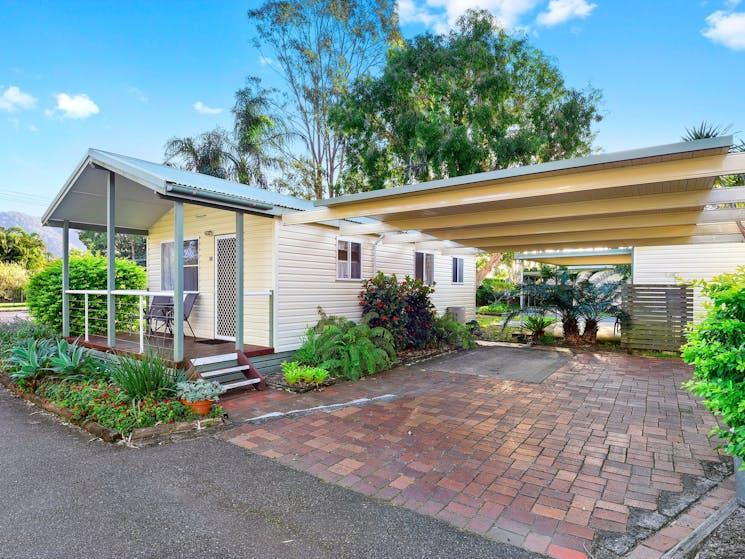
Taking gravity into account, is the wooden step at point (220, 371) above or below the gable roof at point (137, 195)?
below

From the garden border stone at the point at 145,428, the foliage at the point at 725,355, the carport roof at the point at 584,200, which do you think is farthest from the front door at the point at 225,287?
the foliage at the point at 725,355

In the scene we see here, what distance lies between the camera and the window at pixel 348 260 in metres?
8.83

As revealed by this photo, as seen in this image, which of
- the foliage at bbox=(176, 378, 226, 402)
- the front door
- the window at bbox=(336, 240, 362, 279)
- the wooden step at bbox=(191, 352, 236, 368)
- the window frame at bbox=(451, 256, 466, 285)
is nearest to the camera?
the foliage at bbox=(176, 378, 226, 402)

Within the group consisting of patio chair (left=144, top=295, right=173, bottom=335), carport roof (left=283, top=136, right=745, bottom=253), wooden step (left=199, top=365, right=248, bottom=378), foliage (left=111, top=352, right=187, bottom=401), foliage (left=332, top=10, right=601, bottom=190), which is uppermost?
foliage (left=332, top=10, right=601, bottom=190)

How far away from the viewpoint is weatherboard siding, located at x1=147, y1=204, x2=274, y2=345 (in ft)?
24.3

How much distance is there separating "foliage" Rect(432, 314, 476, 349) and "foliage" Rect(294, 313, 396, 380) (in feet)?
8.38

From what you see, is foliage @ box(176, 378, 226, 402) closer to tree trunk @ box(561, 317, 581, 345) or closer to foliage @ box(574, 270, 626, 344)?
foliage @ box(574, 270, 626, 344)

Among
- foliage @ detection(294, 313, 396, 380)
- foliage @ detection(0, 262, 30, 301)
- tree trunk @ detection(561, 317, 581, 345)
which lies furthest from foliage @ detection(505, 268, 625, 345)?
foliage @ detection(0, 262, 30, 301)

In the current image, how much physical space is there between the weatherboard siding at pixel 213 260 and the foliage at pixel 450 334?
4.34 meters

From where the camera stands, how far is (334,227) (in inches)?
338

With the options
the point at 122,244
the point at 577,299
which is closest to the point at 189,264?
the point at 577,299

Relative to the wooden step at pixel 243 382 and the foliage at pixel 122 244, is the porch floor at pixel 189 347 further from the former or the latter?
the foliage at pixel 122 244

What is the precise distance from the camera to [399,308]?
29.0 feet

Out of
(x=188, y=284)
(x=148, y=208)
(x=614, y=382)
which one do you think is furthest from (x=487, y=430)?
(x=148, y=208)
